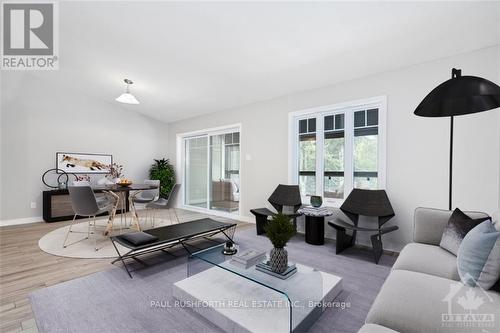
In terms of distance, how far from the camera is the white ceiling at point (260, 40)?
252 cm

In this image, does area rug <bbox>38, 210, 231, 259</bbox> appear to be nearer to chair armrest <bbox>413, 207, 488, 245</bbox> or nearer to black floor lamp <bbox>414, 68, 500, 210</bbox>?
chair armrest <bbox>413, 207, 488, 245</bbox>

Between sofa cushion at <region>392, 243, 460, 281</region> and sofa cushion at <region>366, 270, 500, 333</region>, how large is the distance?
0.78ft

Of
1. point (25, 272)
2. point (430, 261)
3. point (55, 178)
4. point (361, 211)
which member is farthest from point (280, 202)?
point (55, 178)

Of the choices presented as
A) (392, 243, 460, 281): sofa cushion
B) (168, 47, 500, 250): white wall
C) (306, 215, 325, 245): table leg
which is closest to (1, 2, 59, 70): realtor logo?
(168, 47, 500, 250): white wall

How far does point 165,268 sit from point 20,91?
5.30m

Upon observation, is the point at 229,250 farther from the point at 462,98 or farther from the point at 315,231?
the point at 462,98

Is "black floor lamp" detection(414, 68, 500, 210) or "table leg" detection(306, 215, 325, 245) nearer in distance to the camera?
"black floor lamp" detection(414, 68, 500, 210)

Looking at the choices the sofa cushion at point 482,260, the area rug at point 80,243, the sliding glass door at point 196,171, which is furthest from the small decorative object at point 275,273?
the sliding glass door at point 196,171

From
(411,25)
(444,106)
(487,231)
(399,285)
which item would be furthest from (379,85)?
(399,285)

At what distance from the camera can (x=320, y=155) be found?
13.4ft

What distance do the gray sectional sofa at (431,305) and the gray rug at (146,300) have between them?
1.77 ft

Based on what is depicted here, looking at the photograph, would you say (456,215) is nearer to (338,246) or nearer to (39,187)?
(338,246)

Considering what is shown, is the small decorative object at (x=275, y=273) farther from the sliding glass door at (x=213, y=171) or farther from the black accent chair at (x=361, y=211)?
the sliding glass door at (x=213, y=171)

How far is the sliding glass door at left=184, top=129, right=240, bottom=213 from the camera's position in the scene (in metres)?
5.60
